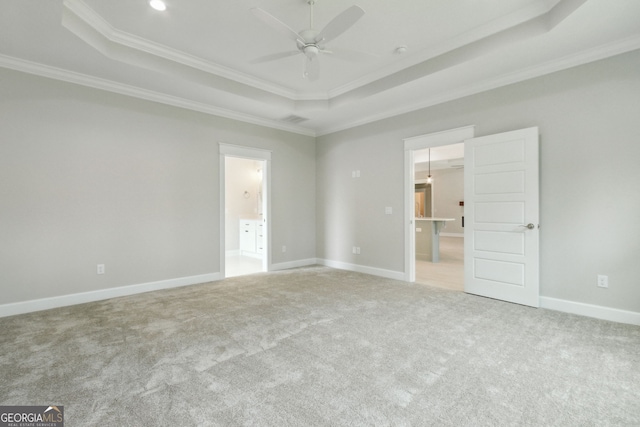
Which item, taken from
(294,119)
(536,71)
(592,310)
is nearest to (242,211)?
(294,119)

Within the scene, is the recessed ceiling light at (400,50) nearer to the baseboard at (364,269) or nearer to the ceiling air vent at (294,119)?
the ceiling air vent at (294,119)

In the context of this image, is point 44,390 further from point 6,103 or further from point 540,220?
point 540,220

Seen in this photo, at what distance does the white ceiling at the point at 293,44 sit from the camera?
8.85 feet

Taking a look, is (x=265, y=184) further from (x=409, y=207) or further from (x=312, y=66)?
(x=312, y=66)

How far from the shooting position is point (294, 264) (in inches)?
233

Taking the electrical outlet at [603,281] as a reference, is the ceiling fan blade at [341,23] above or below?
above

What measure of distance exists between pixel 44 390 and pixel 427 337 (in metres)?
2.82

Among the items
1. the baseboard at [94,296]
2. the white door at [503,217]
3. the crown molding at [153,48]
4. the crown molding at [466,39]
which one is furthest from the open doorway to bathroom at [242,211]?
the white door at [503,217]

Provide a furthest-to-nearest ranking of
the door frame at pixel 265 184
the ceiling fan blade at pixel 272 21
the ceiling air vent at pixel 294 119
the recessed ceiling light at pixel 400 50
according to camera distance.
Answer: the ceiling air vent at pixel 294 119 < the door frame at pixel 265 184 < the recessed ceiling light at pixel 400 50 < the ceiling fan blade at pixel 272 21

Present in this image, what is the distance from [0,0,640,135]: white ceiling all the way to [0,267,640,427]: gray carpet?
9.01 feet

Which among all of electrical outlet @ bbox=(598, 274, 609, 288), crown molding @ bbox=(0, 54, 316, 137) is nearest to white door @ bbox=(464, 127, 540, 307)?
electrical outlet @ bbox=(598, 274, 609, 288)

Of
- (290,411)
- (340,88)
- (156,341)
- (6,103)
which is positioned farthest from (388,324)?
(6,103)

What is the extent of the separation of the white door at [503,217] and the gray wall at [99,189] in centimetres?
383

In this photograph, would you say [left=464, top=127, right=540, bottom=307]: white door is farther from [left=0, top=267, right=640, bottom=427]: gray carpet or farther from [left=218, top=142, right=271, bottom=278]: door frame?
[left=218, top=142, right=271, bottom=278]: door frame
